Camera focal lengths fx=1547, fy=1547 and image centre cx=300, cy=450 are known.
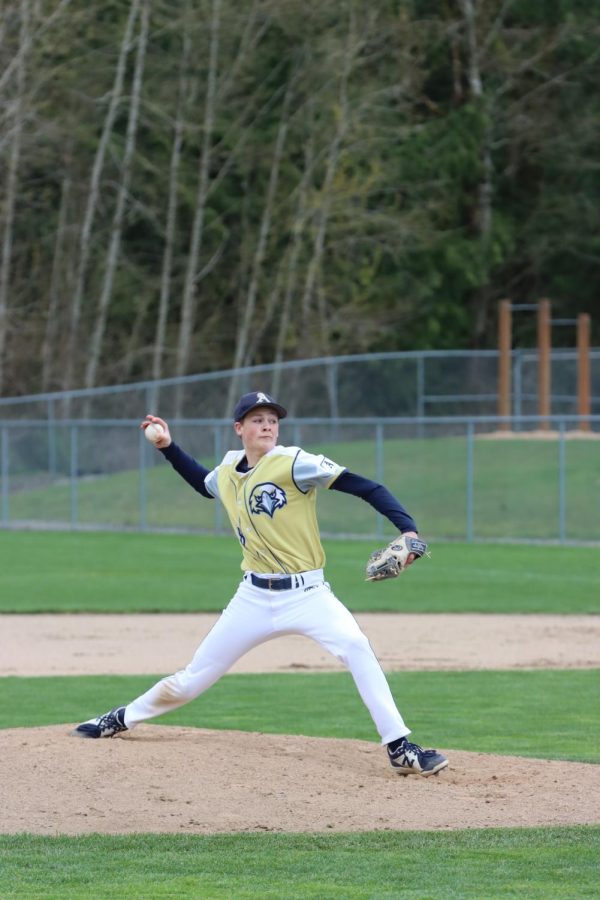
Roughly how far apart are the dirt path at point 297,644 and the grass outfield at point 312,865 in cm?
615

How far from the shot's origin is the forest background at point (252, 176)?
35688mm

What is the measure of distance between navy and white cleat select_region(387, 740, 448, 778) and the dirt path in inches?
203

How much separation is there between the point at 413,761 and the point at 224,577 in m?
12.5

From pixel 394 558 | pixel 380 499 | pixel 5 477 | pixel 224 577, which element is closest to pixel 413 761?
pixel 394 558

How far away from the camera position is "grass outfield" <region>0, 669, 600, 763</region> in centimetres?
909

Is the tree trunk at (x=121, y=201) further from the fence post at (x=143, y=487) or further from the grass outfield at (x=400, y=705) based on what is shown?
the grass outfield at (x=400, y=705)

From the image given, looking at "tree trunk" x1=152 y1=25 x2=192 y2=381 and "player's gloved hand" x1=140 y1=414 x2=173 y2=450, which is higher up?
"tree trunk" x1=152 y1=25 x2=192 y2=381

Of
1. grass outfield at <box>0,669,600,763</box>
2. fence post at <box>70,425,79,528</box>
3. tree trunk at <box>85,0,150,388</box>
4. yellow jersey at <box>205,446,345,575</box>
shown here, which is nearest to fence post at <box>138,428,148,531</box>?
fence post at <box>70,425,79,528</box>

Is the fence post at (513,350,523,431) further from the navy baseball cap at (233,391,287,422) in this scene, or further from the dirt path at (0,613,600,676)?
the navy baseball cap at (233,391,287,422)

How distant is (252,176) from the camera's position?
38938 millimetres

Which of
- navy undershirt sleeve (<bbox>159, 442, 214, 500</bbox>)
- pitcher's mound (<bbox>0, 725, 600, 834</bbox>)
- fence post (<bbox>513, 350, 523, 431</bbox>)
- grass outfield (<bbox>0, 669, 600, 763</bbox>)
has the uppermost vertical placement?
fence post (<bbox>513, 350, 523, 431</bbox>)

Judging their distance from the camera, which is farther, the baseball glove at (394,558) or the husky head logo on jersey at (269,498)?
the husky head logo on jersey at (269,498)

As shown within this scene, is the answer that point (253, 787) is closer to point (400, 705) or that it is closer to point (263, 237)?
point (400, 705)

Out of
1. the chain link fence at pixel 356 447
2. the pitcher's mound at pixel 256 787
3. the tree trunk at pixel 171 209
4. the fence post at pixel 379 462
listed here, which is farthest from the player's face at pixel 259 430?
the tree trunk at pixel 171 209
